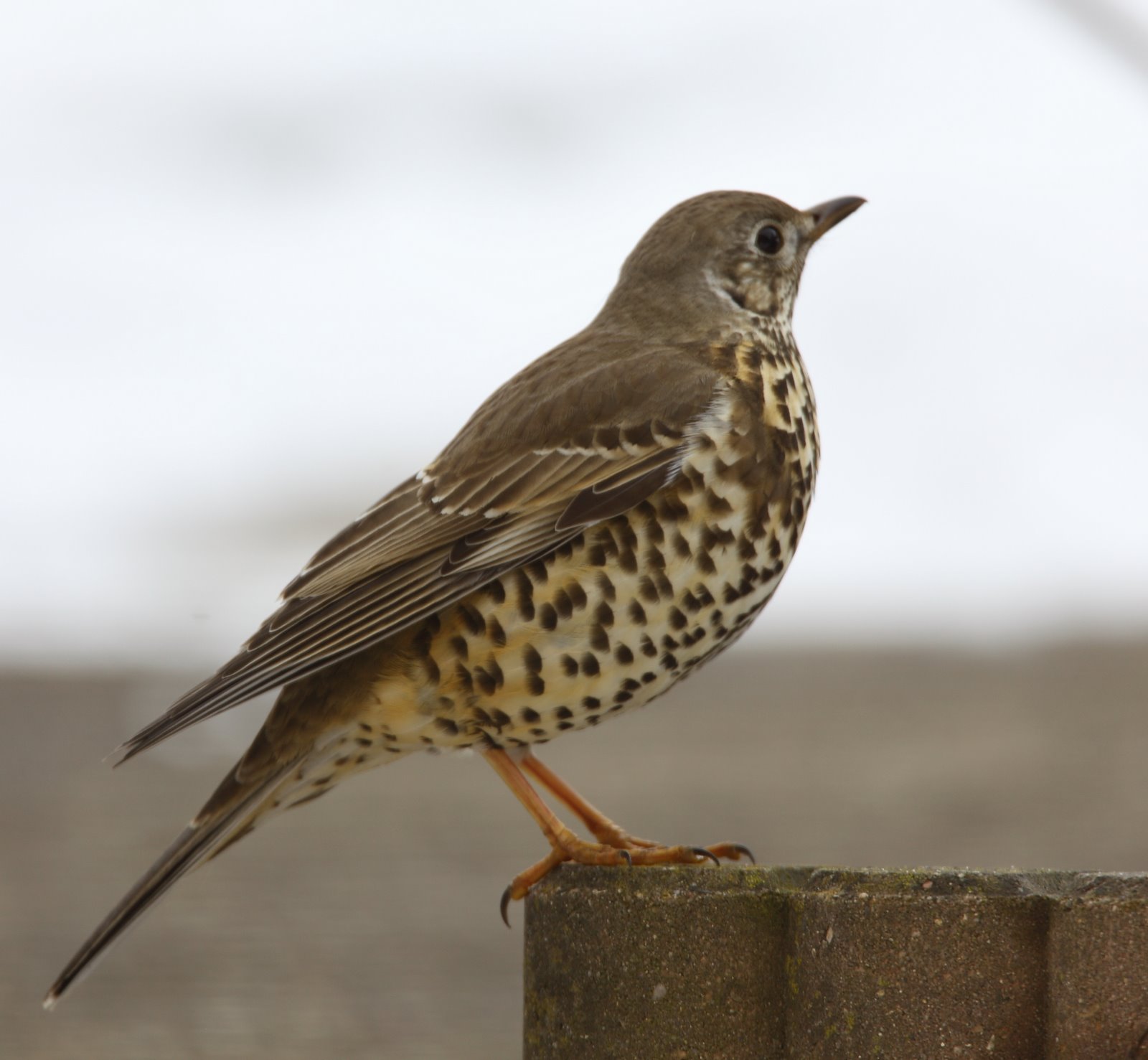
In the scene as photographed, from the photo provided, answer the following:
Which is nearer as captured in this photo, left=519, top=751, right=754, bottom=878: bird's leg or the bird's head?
left=519, top=751, right=754, bottom=878: bird's leg

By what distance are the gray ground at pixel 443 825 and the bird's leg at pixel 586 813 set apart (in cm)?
99

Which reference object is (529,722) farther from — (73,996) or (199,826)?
(73,996)

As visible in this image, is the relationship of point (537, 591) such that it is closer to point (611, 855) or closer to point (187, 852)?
point (611, 855)

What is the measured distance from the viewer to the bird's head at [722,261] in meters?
5.45

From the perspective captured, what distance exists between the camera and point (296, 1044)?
539 cm

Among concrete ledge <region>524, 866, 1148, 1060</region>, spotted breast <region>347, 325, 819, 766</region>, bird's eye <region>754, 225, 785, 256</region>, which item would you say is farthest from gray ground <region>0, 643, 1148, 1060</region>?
bird's eye <region>754, 225, 785, 256</region>

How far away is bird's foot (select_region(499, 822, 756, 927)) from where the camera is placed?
14.4ft

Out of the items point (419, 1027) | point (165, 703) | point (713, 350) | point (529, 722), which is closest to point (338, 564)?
point (529, 722)

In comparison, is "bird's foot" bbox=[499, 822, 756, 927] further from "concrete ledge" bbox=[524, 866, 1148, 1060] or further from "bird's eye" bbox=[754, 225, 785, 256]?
"bird's eye" bbox=[754, 225, 785, 256]

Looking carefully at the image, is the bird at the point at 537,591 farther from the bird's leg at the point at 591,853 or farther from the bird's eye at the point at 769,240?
the bird's eye at the point at 769,240

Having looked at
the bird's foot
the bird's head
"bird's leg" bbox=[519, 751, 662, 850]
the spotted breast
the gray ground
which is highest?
the bird's head

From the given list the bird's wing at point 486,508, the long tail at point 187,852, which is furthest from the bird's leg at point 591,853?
the long tail at point 187,852

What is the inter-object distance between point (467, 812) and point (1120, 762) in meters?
3.44

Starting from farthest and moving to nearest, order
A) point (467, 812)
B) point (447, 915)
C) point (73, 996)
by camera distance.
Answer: point (467, 812) < point (447, 915) < point (73, 996)
